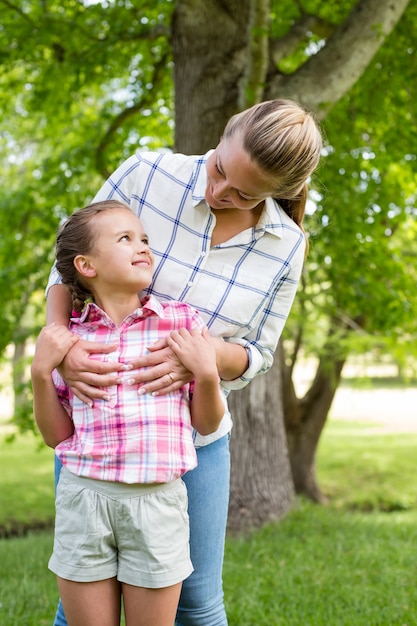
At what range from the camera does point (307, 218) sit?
620cm

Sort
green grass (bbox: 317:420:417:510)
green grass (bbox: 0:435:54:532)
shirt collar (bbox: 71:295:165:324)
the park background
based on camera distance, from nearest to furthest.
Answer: shirt collar (bbox: 71:295:165:324), the park background, green grass (bbox: 0:435:54:532), green grass (bbox: 317:420:417:510)

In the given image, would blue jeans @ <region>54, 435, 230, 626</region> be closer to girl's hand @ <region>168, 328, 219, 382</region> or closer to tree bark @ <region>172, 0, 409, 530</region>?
girl's hand @ <region>168, 328, 219, 382</region>

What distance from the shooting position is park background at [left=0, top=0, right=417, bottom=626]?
14.1ft

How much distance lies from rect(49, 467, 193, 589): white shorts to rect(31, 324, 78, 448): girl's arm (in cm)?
15

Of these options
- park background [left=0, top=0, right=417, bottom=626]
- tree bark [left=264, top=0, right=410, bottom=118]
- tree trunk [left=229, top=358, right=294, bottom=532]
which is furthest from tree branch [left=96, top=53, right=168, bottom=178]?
tree trunk [left=229, top=358, right=294, bottom=532]

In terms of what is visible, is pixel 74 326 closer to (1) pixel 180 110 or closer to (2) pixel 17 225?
(1) pixel 180 110

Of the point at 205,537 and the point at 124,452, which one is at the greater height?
the point at 124,452

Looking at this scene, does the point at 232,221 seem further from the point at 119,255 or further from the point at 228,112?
the point at 228,112

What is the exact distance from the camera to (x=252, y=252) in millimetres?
2355

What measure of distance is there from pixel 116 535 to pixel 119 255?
79 cm

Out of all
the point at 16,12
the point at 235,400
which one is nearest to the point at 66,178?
the point at 16,12

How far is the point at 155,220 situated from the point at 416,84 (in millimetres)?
4661

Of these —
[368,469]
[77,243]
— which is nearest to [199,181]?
[77,243]

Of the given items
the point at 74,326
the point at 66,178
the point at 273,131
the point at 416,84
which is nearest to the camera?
the point at 273,131
